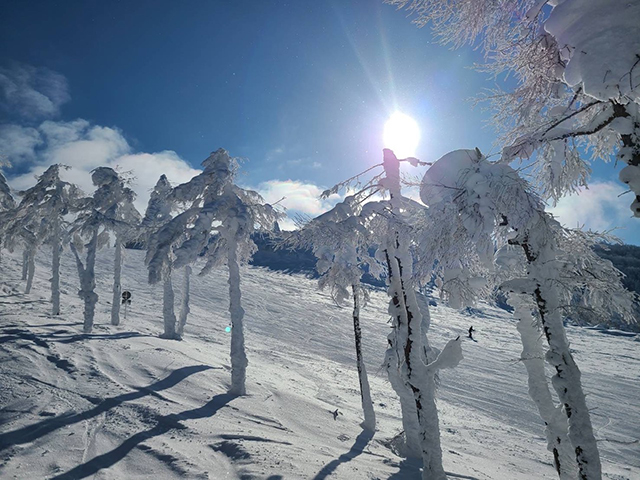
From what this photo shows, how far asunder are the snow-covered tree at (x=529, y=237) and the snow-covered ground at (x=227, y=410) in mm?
1129

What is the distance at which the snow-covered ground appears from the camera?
6.93m

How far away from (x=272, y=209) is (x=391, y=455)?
10167 mm

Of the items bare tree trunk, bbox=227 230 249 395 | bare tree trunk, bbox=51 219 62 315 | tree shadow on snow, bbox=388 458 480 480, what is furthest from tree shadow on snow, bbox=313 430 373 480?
bare tree trunk, bbox=51 219 62 315

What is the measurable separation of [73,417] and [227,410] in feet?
13.6

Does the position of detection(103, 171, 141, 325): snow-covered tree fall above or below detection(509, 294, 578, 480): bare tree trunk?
above

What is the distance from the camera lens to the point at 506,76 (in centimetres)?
514

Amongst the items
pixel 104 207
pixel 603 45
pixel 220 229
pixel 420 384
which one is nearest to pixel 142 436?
pixel 420 384

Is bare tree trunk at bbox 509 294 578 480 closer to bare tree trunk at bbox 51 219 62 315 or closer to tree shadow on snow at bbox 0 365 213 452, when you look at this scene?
tree shadow on snow at bbox 0 365 213 452

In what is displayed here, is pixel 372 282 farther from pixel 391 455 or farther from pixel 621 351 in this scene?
pixel 391 455

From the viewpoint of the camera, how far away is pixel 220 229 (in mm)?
13633

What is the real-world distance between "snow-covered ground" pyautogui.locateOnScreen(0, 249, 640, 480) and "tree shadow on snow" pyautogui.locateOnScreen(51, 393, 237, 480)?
1.4 inches

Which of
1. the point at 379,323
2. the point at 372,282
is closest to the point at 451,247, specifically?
the point at 379,323

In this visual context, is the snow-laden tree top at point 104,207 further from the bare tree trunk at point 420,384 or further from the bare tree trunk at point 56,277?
the bare tree trunk at point 420,384

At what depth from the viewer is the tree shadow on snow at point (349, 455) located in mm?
7266
